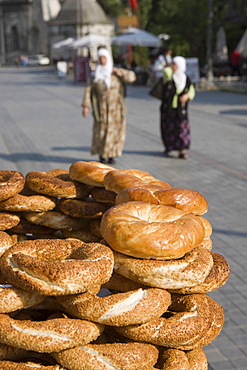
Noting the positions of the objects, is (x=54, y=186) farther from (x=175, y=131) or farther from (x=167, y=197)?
(x=175, y=131)

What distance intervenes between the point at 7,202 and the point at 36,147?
971 centimetres

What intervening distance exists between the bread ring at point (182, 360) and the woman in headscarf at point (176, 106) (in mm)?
8073

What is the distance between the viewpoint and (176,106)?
1022cm

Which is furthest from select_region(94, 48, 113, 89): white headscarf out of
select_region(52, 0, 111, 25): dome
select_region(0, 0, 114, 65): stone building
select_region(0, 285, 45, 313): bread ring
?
select_region(52, 0, 111, 25): dome

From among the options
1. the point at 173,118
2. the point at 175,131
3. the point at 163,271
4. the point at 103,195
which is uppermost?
the point at 103,195

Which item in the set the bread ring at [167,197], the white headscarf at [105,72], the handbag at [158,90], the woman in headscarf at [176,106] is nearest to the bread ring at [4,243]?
the bread ring at [167,197]

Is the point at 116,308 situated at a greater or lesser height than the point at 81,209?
lesser

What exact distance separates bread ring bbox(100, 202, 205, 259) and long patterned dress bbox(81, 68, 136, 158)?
728 centimetres

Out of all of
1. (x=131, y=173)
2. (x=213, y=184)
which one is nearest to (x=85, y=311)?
(x=131, y=173)

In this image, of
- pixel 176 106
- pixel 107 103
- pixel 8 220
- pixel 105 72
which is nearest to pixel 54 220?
pixel 8 220

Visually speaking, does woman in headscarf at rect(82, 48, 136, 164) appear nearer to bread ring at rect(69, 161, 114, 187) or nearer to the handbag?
the handbag

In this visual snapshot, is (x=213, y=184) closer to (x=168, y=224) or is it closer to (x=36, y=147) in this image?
(x=36, y=147)

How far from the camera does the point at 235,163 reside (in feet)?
33.3

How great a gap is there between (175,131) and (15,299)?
8.90 meters
